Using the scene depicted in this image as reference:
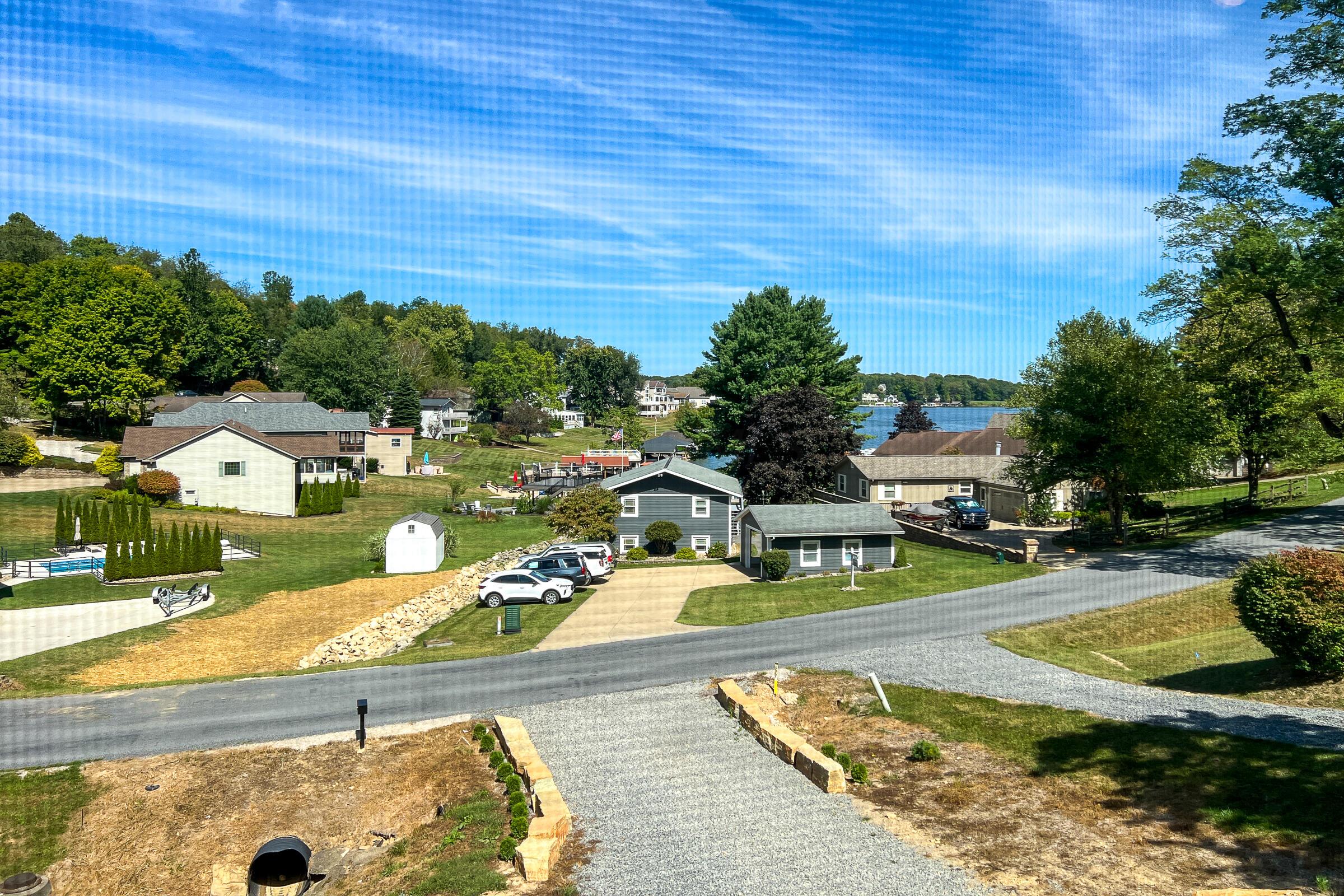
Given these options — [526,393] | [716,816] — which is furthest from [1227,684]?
[526,393]

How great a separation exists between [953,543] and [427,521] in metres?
28.8

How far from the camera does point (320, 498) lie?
63.7 metres

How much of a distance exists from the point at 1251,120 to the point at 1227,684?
20038 mm

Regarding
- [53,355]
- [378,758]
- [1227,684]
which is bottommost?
[378,758]

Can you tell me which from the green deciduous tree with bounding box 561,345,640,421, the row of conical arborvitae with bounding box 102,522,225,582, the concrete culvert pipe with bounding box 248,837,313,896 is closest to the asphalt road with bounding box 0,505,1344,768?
the concrete culvert pipe with bounding box 248,837,313,896

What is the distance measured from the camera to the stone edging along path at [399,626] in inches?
1155

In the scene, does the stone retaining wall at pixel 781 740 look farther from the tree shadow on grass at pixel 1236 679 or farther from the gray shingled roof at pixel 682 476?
the gray shingled roof at pixel 682 476

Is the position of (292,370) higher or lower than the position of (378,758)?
higher

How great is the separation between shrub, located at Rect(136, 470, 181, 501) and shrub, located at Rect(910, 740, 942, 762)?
57.5 m

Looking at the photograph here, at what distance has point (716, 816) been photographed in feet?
44.8

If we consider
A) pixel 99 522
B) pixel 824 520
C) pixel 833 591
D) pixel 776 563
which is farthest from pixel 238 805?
pixel 99 522

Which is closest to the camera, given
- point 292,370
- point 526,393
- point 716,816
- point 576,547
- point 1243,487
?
point 716,816

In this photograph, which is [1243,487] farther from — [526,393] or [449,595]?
[526,393]

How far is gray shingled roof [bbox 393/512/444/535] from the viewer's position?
46688 mm
